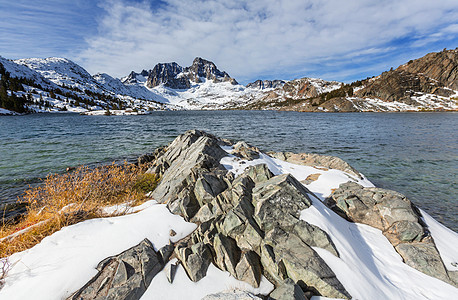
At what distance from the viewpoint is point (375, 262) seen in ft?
16.1

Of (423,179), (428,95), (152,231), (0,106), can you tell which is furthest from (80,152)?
(428,95)

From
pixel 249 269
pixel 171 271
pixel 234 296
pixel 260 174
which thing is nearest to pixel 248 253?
pixel 249 269

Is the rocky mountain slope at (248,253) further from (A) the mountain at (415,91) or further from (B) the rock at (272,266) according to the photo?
(A) the mountain at (415,91)

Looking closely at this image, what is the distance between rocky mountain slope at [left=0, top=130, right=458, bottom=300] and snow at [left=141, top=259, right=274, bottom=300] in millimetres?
22

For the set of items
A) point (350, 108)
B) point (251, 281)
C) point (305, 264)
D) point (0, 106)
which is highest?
point (0, 106)

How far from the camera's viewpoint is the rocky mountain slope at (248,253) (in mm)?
3934

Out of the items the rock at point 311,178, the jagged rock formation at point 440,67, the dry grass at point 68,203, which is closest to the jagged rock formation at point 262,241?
the rock at point 311,178

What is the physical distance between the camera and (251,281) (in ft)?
13.5

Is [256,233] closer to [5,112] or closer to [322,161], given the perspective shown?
[322,161]

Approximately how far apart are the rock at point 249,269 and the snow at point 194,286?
10cm

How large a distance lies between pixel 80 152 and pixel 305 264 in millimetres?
25222

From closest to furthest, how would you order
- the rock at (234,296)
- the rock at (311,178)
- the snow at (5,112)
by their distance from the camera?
the rock at (234,296), the rock at (311,178), the snow at (5,112)

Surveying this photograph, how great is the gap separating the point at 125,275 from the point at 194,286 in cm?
163

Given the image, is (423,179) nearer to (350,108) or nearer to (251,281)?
(251,281)
